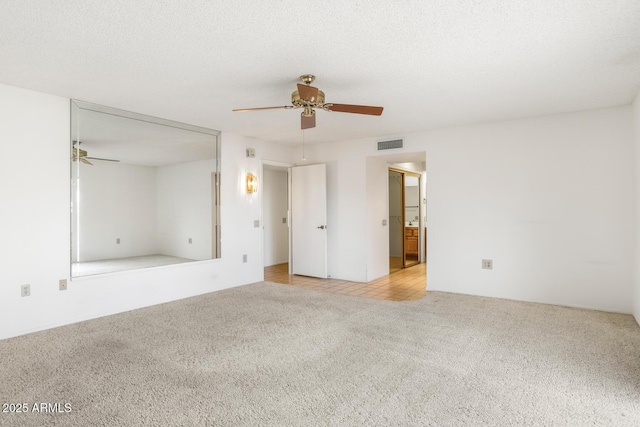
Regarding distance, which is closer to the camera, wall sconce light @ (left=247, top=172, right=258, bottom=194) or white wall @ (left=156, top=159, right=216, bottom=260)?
white wall @ (left=156, top=159, right=216, bottom=260)

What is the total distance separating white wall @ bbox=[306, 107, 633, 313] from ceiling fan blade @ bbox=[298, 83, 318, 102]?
264cm

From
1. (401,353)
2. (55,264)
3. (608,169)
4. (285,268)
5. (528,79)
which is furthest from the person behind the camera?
(285,268)

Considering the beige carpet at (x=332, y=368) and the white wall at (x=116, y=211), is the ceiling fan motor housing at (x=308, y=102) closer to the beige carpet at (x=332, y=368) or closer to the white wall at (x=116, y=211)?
the beige carpet at (x=332, y=368)

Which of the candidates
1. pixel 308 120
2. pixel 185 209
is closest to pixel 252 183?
pixel 185 209

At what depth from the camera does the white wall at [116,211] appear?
4004 millimetres

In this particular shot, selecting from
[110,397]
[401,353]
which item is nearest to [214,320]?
[110,397]

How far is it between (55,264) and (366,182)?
422 centimetres

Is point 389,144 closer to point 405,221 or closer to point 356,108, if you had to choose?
point 356,108

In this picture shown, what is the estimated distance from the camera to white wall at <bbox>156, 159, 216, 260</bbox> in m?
4.79

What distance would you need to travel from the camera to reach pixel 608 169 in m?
4.06

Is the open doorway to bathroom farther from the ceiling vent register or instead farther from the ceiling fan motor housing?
the ceiling fan motor housing

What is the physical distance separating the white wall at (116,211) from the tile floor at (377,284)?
225 centimetres

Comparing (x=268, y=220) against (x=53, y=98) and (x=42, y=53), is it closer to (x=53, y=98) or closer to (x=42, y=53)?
(x=53, y=98)

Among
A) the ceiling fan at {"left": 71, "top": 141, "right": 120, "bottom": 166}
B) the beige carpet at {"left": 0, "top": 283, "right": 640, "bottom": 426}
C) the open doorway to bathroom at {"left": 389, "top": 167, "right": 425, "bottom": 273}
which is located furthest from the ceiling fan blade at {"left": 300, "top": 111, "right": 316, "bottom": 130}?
the open doorway to bathroom at {"left": 389, "top": 167, "right": 425, "bottom": 273}
